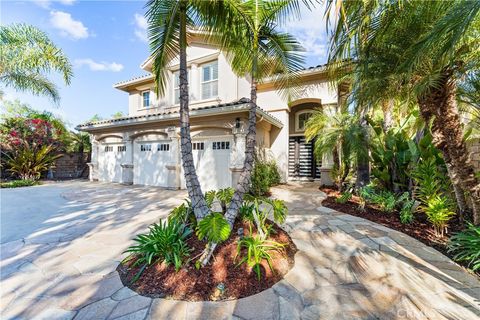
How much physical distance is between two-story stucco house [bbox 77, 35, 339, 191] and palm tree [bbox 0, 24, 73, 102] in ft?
11.4

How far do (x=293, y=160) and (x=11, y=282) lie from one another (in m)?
11.7

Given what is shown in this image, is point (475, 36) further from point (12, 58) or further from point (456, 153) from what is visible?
point (12, 58)

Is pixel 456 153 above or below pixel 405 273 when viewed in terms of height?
above

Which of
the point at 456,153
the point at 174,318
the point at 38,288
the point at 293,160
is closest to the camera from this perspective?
the point at 174,318

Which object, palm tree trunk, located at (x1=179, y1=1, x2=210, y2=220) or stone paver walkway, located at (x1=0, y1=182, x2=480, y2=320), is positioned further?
palm tree trunk, located at (x1=179, y1=1, x2=210, y2=220)

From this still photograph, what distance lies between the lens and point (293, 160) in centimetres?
1265

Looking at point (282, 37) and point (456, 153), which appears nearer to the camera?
point (456, 153)

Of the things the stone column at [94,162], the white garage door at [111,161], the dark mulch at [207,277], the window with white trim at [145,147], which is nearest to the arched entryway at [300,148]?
the window with white trim at [145,147]

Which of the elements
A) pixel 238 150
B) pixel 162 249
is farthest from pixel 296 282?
pixel 238 150

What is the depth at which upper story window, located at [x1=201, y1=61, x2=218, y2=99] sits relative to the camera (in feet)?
39.1

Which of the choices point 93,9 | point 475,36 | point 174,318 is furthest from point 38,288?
point 93,9

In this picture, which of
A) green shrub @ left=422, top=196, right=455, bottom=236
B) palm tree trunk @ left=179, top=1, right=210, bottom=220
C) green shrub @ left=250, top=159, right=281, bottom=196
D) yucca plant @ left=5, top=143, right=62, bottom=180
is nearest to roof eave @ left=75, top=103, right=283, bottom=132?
green shrub @ left=250, top=159, right=281, bottom=196

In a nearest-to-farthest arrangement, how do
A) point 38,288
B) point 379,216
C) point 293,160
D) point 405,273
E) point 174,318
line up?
point 174,318, point 38,288, point 405,273, point 379,216, point 293,160

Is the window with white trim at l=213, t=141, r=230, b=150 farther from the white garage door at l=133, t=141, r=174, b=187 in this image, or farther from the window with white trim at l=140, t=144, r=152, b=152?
the window with white trim at l=140, t=144, r=152, b=152
